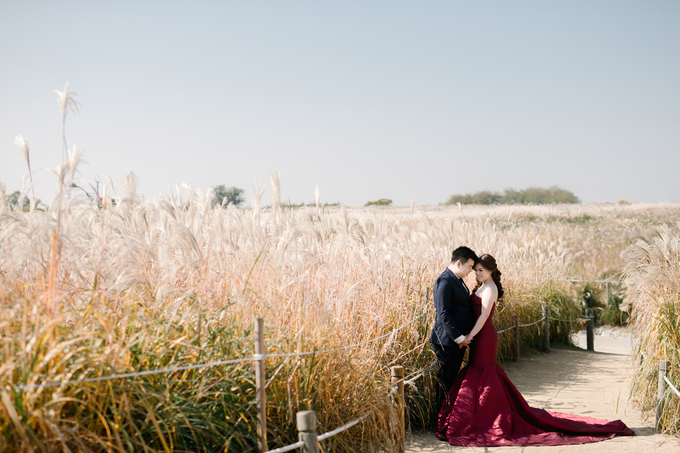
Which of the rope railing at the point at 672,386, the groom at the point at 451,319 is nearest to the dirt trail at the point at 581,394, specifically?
the rope railing at the point at 672,386

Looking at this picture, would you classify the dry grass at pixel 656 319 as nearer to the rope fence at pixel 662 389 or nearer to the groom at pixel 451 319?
the rope fence at pixel 662 389

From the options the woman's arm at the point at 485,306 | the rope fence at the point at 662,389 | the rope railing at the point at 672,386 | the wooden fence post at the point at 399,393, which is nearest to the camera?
the wooden fence post at the point at 399,393

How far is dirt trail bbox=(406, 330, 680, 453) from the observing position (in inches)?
144

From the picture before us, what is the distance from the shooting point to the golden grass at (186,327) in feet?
5.91

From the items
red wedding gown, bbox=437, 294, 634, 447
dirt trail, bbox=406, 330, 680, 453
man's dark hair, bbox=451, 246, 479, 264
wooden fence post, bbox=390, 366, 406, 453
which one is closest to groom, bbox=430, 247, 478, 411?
man's dark hair, bbox=451, 246, 479, 264

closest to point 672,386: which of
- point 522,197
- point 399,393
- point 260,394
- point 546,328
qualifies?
point 399,393

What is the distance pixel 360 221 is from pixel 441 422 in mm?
2746

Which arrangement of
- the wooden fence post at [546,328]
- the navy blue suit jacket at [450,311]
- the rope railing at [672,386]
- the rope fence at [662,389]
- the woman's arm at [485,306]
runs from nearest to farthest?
1. the rope railing at [672,386]
2. the rope fence at [662,389]
3. the navy blue suit jacket at [450,311]
4. the woman's arm at [485,306]
5. the wooden fence post at [546,328]

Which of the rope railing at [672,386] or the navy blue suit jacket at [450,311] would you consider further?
the navy blue suit jacket at [450,311]

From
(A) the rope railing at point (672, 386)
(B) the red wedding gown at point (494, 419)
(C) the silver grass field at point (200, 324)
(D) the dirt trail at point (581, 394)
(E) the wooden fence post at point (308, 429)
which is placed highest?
(C) the silver grass field at point (200, 324)

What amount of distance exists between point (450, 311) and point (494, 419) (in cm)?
88

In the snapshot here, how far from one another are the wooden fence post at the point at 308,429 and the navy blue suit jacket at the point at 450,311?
210 centimetres

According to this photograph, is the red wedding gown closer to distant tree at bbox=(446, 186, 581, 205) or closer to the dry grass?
the dry grass

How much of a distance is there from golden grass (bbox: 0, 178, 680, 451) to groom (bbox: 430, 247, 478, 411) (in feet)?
0.46
